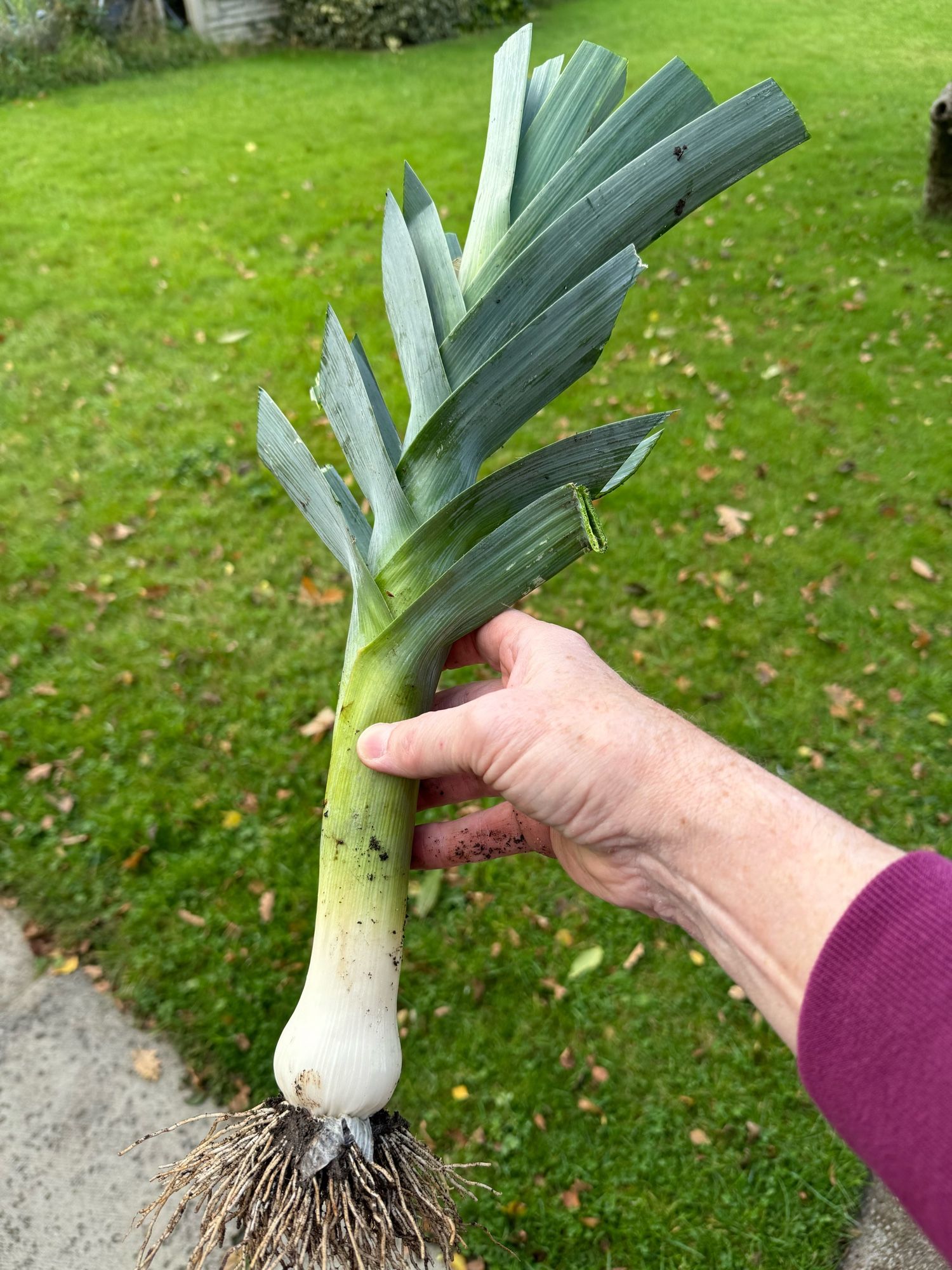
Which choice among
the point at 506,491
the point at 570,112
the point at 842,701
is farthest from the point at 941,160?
the point at 506,491

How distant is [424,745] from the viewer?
150 cm

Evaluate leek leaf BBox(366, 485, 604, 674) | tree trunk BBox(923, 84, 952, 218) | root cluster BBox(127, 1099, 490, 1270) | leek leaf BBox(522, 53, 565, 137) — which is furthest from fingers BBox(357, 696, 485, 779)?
tree trunk BBox(923, 84, 952, 218)

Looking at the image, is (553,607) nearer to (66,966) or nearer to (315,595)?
(315,595)

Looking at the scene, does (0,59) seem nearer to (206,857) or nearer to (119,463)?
(119,463)

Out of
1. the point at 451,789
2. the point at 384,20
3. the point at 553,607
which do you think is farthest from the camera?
the point at 384,20

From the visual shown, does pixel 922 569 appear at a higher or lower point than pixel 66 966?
lower

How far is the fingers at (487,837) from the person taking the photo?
78.7 inches

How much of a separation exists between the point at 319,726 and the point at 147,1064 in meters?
1.42

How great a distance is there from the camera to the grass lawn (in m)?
2.60

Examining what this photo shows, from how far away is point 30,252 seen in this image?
6.57 m

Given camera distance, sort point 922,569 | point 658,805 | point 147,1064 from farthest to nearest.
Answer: point 922,569, point 147,1064, point 658,805

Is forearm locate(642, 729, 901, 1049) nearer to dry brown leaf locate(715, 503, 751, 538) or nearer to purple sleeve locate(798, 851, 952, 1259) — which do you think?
purple sleeve locate(798, 851, 952, 1259)

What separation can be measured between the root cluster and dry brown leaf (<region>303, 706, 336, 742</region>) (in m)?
1.94

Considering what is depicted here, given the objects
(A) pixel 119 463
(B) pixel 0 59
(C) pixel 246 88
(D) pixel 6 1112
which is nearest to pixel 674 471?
(A) pixel 119 463
